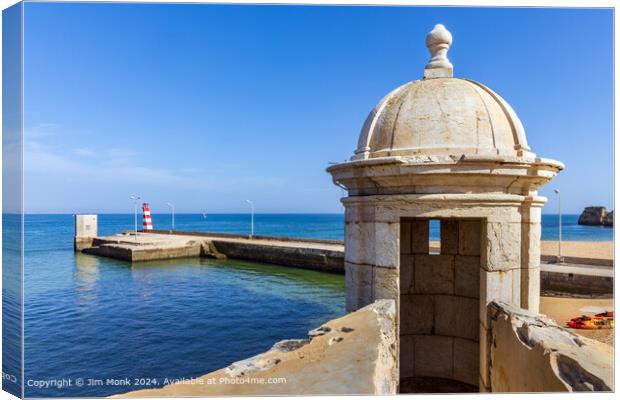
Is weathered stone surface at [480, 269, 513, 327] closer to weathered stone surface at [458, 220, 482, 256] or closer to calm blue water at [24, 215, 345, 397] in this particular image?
weathered stone surface at [458, 220, 482, 256]

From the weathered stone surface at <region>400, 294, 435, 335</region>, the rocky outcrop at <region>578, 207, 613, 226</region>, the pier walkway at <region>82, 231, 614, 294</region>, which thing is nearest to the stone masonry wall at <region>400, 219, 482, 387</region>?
the weathered stone surface at <region>400, 294, 435, 335</region>

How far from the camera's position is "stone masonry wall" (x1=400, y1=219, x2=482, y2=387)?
20.7 ft

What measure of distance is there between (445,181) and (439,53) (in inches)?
68.2

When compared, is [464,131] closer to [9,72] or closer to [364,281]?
[364,281]

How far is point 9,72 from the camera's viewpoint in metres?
4.07

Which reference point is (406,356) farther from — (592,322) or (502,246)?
(592,322)

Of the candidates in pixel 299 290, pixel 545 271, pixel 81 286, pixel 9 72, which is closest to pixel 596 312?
pixel 545 271

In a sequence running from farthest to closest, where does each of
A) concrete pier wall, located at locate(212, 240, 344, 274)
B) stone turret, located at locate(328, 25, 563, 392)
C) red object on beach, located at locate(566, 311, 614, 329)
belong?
concrete pier wall, located at locate(212, 240, 344, 274)
red object on beach, located at locate(566, 311, 614, 329)
stone turret, located at locate(328, 25, 563, 392)

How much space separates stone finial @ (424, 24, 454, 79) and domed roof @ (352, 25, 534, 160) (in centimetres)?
11

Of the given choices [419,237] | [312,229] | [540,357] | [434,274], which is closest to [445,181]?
[540,357]

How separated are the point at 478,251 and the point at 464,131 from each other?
2.93m

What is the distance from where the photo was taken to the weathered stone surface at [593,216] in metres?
70.3

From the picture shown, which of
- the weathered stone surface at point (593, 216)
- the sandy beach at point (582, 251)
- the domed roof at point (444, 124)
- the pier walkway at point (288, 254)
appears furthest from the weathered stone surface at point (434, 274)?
the weathered stone surface at point (593, 216)

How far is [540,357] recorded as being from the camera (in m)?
3.09
